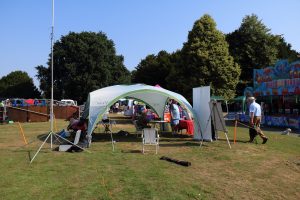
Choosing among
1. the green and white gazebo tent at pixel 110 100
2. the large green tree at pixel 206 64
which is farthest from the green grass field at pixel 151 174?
the large green tree at pixel 206 64

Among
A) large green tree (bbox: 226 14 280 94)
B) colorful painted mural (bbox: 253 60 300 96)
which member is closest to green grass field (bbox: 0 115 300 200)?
colorful painted mural (bbox: 253 60 300 96)

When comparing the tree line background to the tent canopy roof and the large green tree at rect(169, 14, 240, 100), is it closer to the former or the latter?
the large green tree at rect(169, 14, 240, 100)

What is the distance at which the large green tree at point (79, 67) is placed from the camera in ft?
189

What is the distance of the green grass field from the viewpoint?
7691 millimetres

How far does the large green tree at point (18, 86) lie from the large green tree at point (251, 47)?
47024 mm

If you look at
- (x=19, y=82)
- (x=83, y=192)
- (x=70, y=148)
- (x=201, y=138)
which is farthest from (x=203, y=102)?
(x=19, y=82)

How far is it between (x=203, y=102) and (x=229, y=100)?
25769 millimetres

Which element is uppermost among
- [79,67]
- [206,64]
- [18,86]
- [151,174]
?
[79,67]

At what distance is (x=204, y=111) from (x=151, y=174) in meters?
7.18

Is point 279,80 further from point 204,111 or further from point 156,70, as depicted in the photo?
point 156,70

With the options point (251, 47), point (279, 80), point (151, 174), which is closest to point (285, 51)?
point (251, 47)

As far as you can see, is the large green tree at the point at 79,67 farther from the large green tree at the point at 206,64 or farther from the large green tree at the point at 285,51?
the large green tree at the point at 285,51

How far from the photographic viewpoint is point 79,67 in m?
58.5

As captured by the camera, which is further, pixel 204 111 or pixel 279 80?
pixel 279 80
